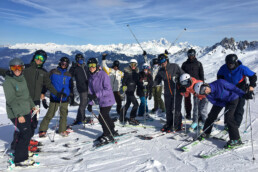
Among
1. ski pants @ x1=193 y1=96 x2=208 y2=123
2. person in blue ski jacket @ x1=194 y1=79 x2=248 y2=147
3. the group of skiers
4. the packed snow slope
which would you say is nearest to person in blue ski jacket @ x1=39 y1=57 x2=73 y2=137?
the group of skiers

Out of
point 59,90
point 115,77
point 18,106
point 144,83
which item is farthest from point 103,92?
point 115,77

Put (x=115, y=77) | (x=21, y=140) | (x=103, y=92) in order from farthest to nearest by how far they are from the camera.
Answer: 1. (x=115, y=77)
2. (x=103, y=92)
3. (x=21, y=140)

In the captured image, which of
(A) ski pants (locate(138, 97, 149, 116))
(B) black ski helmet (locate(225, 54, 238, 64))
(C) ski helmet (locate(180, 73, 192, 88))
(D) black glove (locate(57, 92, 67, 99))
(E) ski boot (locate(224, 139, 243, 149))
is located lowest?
(E) ski boot (locate(224, 139, 243, 149))

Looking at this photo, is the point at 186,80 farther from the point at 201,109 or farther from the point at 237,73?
the point at 201,109

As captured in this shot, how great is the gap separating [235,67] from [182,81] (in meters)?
1.78

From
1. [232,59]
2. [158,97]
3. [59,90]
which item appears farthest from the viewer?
[158,97]

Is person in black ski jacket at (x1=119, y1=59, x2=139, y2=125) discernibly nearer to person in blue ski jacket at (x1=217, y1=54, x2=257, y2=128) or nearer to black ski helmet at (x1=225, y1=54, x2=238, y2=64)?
person in blue ski jacket at (x1=217, y1=54, x2=257, y2=128)

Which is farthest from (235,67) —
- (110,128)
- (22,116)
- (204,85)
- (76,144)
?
(22,116)

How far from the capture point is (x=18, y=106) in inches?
180

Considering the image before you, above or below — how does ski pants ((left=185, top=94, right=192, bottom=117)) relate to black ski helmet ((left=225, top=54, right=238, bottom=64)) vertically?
below

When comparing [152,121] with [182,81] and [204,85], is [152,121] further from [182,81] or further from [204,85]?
[204,85]

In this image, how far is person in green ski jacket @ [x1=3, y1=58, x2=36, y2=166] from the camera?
175 inches

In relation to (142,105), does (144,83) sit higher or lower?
higher

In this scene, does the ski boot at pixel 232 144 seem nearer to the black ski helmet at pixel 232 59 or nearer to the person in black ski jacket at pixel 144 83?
the black ski helmet at pixel 232 59
